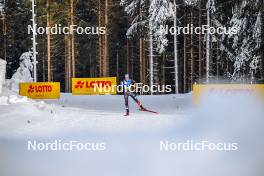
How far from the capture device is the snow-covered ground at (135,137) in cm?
521

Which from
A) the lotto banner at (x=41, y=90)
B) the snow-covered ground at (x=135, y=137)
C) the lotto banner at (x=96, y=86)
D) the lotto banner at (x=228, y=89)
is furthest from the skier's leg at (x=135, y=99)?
the lotto banner at (x=41, y=90)

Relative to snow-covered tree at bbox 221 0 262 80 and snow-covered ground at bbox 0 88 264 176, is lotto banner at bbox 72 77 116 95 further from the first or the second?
snow-covered tree at bbox 221 0 262 80

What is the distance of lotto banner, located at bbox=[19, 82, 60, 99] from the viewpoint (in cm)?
616

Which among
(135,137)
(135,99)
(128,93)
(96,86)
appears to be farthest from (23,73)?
(135,137)

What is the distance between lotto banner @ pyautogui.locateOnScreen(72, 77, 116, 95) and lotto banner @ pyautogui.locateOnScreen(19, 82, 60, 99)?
0.32m

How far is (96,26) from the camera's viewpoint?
6914 millimetres

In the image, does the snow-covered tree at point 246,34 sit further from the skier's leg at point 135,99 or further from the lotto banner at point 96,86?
the lotto banner at point 96,86

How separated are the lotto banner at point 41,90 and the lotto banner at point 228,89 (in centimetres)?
212

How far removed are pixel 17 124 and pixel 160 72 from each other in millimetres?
3898

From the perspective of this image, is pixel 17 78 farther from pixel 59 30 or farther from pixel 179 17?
pixel 179 17

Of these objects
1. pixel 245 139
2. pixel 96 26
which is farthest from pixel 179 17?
pixel 245 139

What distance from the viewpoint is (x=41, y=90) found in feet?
20.7

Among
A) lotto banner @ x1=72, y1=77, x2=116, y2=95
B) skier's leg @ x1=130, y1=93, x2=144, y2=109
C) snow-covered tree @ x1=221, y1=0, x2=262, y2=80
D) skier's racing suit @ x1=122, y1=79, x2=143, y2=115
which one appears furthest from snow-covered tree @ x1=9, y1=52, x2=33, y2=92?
snow-covered tree @ x1=221, y1=0, x2=262, y2=80

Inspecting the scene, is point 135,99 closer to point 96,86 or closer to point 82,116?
point 96,86
